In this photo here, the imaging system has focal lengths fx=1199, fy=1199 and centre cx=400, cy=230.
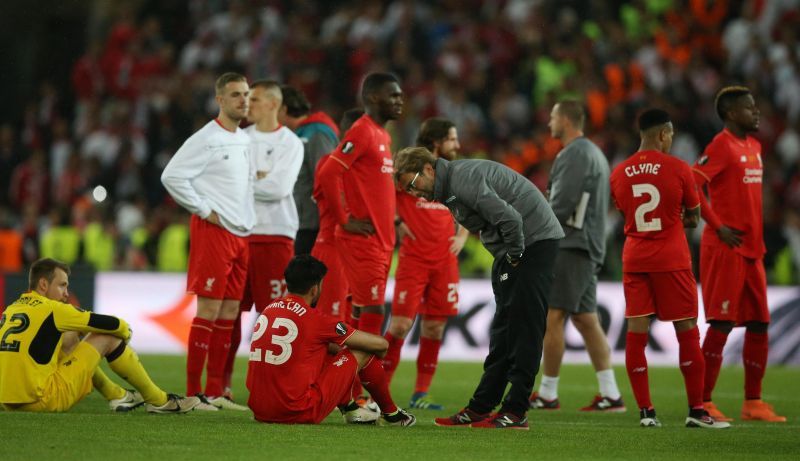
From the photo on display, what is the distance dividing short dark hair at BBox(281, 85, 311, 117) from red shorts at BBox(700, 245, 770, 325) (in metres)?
3.55

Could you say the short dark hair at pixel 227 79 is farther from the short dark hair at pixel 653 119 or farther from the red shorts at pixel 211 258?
the short dark hair at pixel 653 119

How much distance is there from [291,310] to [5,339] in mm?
2013

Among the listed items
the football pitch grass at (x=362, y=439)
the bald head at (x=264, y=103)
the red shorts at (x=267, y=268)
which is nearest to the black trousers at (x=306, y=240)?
the red shorts at (x=267, y=268)

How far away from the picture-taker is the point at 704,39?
65.2 feet

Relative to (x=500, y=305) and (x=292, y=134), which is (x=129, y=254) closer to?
(x=292, y=134)

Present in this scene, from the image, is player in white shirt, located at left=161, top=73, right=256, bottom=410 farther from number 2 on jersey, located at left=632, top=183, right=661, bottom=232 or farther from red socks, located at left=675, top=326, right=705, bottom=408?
red socks, located at left=675, top=326, right=705, bottom=408

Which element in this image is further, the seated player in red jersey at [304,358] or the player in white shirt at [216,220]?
the player in white shirt at [216,220]

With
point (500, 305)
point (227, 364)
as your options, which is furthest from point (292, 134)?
point (500, 305)

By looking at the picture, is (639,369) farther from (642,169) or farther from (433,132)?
(433,132)

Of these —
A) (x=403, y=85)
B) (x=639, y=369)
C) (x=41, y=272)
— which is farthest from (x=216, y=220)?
(x=403, y=85)

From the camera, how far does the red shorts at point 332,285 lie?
9.28m

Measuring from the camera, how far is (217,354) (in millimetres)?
9039

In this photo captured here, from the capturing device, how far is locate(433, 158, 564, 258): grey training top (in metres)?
7.48

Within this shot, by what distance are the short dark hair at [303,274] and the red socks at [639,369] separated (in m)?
2.33
